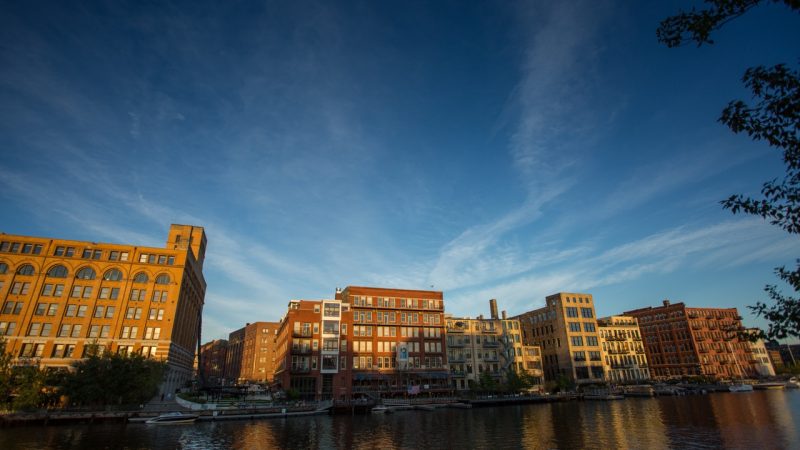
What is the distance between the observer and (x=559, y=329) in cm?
10588

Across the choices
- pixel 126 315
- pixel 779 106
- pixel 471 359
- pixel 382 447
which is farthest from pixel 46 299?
pixel 779 106

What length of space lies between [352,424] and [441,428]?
39.8 ft

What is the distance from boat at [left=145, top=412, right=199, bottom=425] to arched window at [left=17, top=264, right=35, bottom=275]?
40888 mm

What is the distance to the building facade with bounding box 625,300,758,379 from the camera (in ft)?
404

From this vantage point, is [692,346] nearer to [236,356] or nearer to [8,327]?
[8,327]

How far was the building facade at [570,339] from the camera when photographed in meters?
102

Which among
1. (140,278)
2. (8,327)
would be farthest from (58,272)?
(140,278)

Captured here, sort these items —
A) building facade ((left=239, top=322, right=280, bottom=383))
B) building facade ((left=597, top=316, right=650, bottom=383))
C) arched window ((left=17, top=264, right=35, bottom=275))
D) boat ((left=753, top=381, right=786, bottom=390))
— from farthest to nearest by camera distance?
building facade ((left=239, top=322, right=280, bottom=383)) → boat ((left=753, top=381, right=786, bottom=390)) → building facade ((left=597, top=316, right=650, bottom=383)) → arched window ((left=17, top=264, right=35, bottom=275))

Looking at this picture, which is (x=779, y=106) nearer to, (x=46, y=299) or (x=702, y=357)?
(x=46, y=299)

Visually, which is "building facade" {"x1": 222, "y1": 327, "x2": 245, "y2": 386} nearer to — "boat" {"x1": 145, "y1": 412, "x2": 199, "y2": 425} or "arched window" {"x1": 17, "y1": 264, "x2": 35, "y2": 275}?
"arched window" {"x1": 17, "y1": 264, "x2": 35, "y2": 275}

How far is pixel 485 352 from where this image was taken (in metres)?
95.4

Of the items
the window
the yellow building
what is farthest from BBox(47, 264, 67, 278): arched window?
the window

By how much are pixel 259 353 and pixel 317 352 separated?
3954 inches

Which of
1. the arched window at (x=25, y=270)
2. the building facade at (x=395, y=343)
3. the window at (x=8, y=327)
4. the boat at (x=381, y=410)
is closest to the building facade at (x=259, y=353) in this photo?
the building facade at (x=395, y=343)
